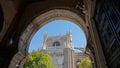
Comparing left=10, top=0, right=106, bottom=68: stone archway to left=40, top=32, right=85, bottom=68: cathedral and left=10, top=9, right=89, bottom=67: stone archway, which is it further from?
left=40, top=32, right=85, bottom=68: cathedral

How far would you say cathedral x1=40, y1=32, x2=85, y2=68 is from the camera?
41188 millimetres

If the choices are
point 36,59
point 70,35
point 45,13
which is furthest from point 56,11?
point 70,35

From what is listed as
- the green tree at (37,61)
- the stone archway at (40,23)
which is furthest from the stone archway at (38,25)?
the green tree at (37,61)

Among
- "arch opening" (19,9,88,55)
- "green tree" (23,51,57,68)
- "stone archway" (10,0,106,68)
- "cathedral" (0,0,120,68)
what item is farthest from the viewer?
"green tree" (23,51,57,68)

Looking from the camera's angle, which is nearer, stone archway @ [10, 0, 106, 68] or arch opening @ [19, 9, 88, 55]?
stone archway @ [10, 0, 106, 68]

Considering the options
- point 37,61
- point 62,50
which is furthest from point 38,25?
point 62,50

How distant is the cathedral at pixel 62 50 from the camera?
135 ft

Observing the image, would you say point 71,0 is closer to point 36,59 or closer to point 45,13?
point 45,13

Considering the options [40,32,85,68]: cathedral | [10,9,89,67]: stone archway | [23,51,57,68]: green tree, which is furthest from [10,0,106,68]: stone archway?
[40,32,85,68]: cathedral

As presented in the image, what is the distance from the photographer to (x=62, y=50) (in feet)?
145

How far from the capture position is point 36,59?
67.7ft

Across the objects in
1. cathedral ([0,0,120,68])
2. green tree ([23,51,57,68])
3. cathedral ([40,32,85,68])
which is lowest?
cathedral ([0,0,120,68])

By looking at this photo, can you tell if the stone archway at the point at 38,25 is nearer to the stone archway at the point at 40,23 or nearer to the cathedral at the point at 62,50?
the stone archway at the point at 40,23

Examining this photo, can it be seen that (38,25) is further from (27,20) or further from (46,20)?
(27,20)
